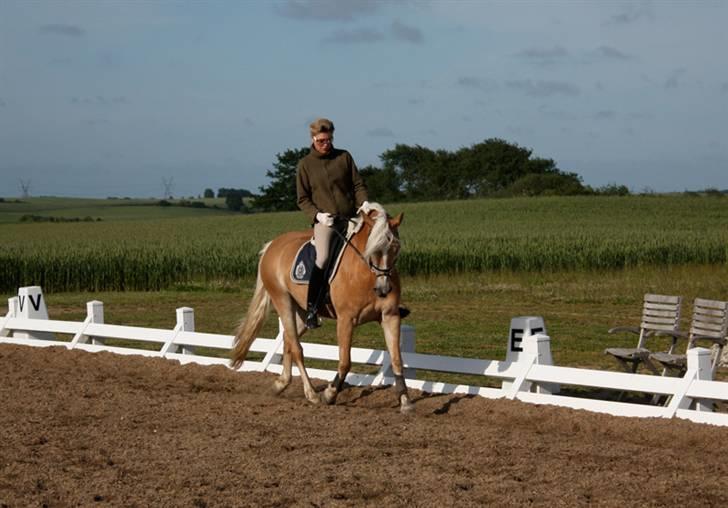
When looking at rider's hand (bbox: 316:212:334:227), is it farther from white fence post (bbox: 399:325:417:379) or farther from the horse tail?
white fence post (bbox: 399:325:417:379)

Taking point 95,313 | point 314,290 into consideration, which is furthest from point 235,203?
point 314,290

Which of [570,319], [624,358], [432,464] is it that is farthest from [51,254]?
[432,464]

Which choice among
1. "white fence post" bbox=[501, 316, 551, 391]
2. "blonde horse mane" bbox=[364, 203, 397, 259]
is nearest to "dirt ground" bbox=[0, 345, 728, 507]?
"white fence post" bbox=[501, 316, 551, 391]

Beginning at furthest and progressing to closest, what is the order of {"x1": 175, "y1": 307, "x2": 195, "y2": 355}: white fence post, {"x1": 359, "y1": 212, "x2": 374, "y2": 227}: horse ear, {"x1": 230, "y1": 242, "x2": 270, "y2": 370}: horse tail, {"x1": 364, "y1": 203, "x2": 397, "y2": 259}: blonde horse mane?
{"x1": 175, "y1": 307, "x2": 195, "y2": 355}: white fence post < {"x1": 230, "y1": 242, "x2": 270, "y2": 370}: horse tail < {"x1": 359, "y1": 212, "x2": 374, "y2": 227}: horse ear < {"x1": 364, "y1": 203, "x2": 397, "y2": 259}: blonde horse mane

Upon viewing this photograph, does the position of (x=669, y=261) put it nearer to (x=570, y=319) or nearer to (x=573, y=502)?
(x=570, y=319)

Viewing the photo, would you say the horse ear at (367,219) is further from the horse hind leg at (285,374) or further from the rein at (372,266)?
the horse hind leg at (285,374)

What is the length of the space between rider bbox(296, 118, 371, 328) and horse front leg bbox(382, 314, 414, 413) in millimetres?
866

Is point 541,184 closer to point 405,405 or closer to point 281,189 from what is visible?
point 281,189

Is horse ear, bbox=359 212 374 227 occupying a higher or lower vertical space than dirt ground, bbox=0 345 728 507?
higher

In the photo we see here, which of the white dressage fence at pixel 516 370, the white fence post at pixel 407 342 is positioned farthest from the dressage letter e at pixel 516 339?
the white fence post at pixel 407 342

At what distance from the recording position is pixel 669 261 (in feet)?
109

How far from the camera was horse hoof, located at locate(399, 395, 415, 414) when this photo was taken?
32.0 ft

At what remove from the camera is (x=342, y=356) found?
10.2 metres

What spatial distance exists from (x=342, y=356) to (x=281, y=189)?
8638cm
